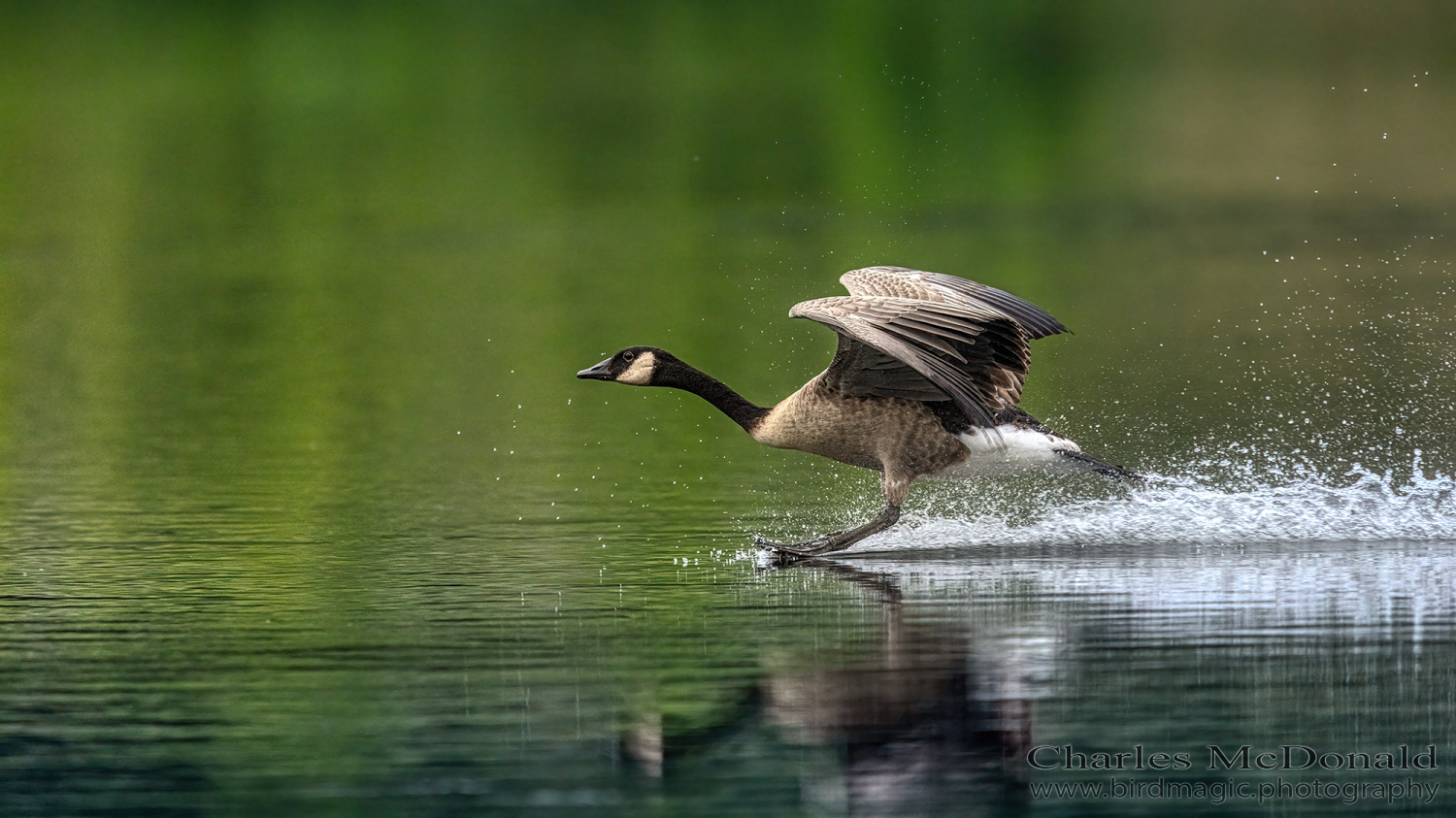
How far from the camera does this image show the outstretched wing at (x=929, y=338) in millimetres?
11867

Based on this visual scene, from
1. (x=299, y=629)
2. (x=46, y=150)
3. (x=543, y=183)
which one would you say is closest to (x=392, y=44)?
(x=46, y=150)

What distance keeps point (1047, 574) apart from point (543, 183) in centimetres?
3905

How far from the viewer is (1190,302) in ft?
94.8

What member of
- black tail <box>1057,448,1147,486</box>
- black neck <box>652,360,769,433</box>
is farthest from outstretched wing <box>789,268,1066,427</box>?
black neck <box>652,360,769,433</box>

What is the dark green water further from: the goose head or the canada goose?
the goose head

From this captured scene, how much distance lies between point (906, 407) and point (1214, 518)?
2.24 metres

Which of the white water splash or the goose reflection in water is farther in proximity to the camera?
the white water splash

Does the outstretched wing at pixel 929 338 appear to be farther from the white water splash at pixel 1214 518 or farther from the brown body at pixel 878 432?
the white water splash at pixel 1214 518

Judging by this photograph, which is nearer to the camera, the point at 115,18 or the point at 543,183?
the point at 543,183

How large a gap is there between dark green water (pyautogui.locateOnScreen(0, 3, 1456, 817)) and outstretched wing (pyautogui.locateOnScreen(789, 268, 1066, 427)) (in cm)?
110

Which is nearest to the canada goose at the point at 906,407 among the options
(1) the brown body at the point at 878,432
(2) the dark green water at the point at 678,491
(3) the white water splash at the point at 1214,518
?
(1) the brown body at the point at 878,432

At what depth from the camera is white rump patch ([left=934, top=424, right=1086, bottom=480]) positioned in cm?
1338

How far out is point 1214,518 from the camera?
44.1 ft

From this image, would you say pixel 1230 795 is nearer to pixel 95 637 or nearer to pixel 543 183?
pixel 95 637
